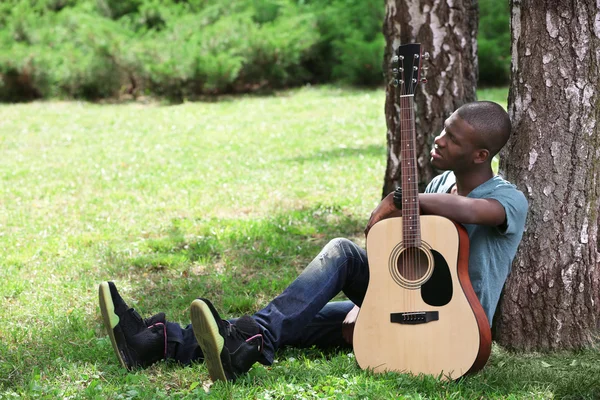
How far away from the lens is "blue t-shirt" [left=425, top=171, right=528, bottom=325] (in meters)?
3.65

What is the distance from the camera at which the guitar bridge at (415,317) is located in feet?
11.7

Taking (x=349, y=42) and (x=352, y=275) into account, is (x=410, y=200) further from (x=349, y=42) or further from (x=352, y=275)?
(x=349, y=42)

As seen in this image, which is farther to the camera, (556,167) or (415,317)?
(556,167)

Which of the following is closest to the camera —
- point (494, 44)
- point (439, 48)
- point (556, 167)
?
point (556, 167)

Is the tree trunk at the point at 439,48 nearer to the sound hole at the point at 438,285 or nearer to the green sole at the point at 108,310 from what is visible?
the sound hole at the point at 438,285

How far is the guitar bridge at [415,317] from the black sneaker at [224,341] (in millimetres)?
661

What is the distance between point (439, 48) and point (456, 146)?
2.32m

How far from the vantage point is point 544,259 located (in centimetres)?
391

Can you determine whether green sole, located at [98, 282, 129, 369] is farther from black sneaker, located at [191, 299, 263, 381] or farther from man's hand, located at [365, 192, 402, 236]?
man's hand, located at [365, 192, 402, 236]

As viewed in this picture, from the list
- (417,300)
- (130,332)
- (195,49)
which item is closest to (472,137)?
(417,300)

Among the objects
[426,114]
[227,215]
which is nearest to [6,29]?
[227,215]

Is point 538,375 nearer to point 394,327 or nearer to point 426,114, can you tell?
point 394,327

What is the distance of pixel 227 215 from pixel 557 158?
12.8 ft

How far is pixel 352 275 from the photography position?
3.94 metres
